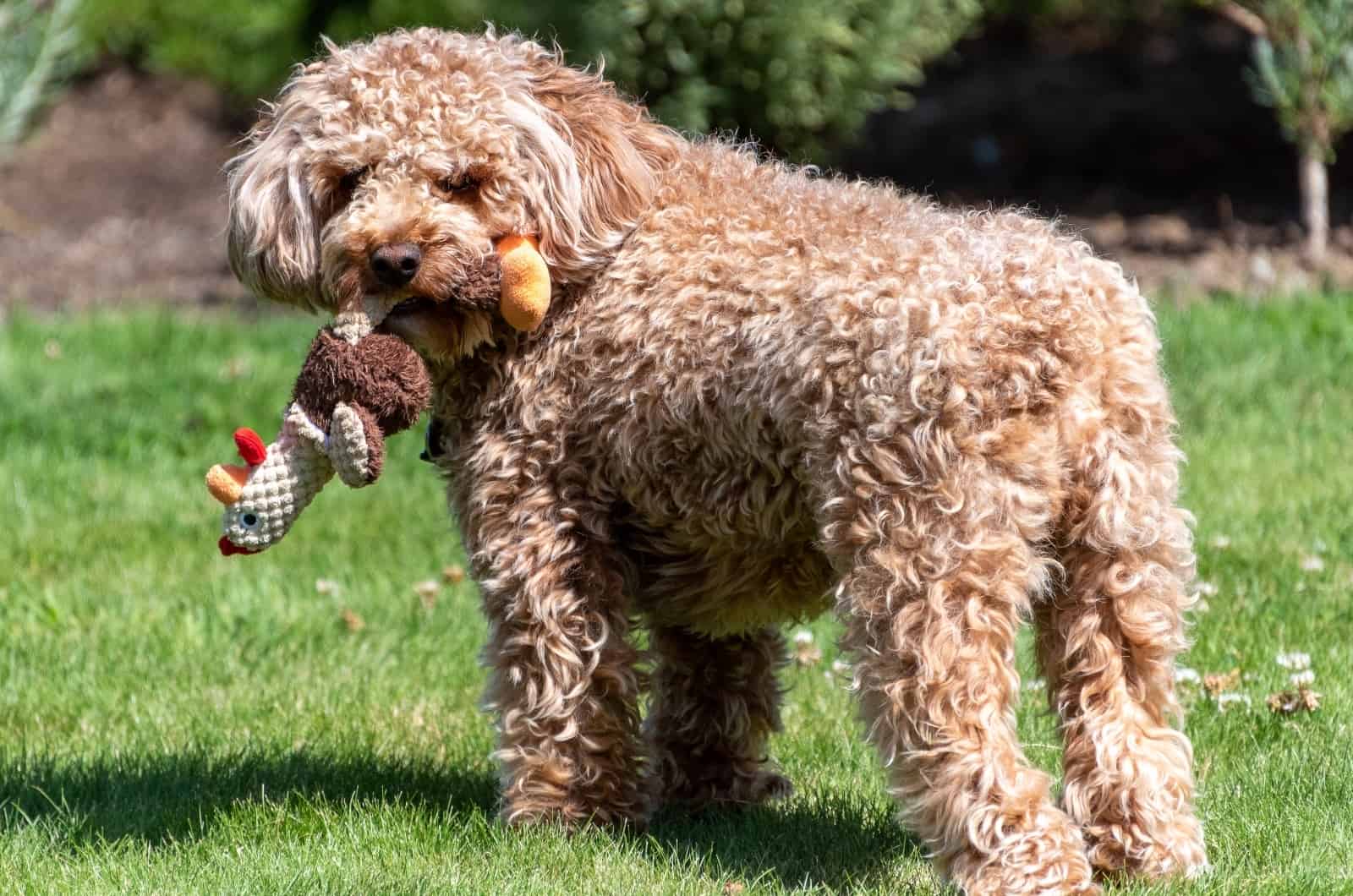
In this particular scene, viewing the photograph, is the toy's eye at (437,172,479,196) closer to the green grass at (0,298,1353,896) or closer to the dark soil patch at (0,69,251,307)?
the green grass at (0,298,1353,896)

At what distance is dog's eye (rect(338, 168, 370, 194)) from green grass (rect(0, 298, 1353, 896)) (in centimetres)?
145

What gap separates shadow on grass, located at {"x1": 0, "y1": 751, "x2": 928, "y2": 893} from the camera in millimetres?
3949

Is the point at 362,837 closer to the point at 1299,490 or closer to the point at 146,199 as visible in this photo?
the point at 1299,490

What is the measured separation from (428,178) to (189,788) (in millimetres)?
1745

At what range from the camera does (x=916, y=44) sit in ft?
31.6

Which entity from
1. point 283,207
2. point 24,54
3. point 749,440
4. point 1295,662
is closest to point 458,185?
point 283,207

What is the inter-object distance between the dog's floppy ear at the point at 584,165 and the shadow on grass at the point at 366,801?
1321mm

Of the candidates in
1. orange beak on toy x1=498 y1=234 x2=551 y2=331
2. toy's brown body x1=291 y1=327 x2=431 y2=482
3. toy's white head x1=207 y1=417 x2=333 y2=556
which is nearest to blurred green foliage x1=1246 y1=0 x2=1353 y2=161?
orange beak on toy x1=498 y1=234 x2=551 y2=331

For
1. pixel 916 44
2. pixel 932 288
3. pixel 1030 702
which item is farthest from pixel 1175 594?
pixel 916 44

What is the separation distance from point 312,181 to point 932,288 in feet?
4.62

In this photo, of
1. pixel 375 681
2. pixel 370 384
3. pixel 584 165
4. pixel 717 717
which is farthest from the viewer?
pixel 375 681

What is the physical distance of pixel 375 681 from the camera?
534 cm

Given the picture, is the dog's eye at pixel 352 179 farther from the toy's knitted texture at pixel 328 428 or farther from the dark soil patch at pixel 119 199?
the dark soil patch at pixel 119 199

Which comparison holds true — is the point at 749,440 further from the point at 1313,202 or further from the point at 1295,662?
the point at 1313,202
